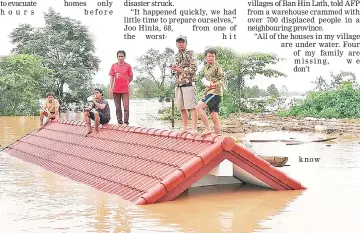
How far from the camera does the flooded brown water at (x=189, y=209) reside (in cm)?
561

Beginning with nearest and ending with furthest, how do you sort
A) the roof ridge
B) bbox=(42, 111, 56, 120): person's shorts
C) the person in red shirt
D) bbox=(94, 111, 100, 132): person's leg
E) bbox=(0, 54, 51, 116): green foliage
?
the roof ridge → bbox=(94, 111, 100, 132): person's leg → the person in red shirt → bbox=(42, 111, 56, 120): person's shorts → bbox=(0, 54, 51, 116): green foliage

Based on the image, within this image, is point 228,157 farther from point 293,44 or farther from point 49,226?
point 293,44

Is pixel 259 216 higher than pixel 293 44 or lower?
lower

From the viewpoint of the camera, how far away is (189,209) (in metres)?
6.43

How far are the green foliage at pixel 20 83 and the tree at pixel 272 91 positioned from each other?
10974 mm

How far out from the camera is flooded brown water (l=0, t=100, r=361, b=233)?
221 inches

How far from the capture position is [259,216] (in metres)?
6.16

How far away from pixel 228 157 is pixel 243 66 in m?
18.6

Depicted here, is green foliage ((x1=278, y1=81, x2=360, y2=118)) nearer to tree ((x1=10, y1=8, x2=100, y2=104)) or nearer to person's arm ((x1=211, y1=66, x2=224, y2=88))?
tree ((x1=10, y1=8, x2=100, y2=104))

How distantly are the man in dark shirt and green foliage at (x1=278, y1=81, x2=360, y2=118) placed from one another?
1477 centimetres

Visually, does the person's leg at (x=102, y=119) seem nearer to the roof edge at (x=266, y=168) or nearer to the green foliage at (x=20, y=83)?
the roof edge at (x=266, y=168)

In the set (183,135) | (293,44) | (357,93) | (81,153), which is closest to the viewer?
(183,135)

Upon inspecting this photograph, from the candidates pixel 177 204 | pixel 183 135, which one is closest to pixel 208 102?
pixel 183 135

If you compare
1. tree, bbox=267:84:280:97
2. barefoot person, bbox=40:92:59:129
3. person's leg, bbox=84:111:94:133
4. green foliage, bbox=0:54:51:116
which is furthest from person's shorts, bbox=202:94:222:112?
green foliage, bbox=0:54:51:116
